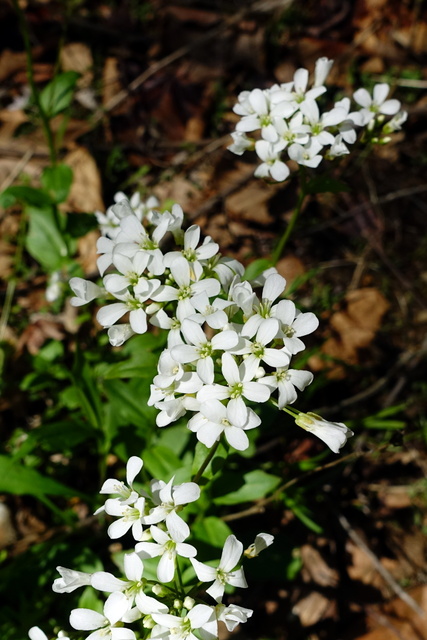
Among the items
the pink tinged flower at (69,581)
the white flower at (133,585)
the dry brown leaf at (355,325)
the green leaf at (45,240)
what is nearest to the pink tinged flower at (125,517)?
the white flower at (133,585)

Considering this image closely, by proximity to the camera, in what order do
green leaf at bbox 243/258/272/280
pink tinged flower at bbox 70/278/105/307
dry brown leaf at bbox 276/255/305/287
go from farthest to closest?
dry brown leaf at bbox 276/255/305/287 < green leaf at bbox 243/258/272/280 < pink tinged flower at bbox 70/278/105/307

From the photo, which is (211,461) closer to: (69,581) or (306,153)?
(69,581)

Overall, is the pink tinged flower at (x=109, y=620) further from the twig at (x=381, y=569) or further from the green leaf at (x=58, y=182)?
the green leaf at (x=58, y=182)

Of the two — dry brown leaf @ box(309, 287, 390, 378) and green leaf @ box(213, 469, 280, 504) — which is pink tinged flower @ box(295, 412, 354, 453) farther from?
dry brown leaf @ box(309, 287, 390, 378)

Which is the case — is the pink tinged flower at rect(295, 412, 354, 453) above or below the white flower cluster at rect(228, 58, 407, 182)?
below

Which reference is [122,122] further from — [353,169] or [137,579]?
[137,579]

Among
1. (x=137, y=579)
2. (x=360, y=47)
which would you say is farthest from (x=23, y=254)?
(x=360, y=47)

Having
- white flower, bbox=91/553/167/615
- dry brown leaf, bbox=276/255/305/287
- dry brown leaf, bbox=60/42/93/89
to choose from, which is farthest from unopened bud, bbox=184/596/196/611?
dry brown leaf, bbox=60/42/93/89
